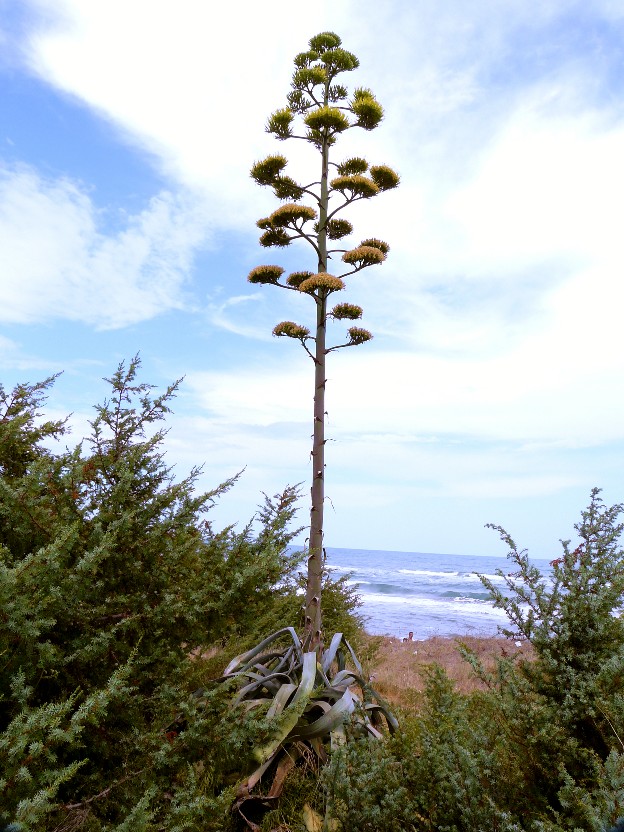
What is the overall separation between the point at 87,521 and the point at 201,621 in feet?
2.74

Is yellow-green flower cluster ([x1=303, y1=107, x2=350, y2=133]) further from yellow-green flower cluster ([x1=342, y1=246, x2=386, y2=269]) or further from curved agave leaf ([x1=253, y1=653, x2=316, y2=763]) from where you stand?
curved agave leaf ([x1=253, y1=653, x2=316, y2=763])

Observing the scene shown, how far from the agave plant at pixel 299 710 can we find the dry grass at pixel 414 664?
0.99 metres

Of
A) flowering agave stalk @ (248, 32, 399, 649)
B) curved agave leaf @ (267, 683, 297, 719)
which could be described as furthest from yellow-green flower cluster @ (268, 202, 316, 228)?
curved agave leaf @ (267, 683, 297, 719)

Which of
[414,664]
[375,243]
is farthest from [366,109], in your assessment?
[414,664]

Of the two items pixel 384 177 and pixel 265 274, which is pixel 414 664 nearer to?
pixel 265 274

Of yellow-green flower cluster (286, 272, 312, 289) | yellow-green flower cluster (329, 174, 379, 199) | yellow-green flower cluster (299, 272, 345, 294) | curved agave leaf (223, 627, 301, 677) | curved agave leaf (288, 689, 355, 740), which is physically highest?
yellow-green flower cluster (329, 174, 379, 199)

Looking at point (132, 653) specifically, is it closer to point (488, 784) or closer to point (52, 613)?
point (52, 613)

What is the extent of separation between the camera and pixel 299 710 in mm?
3836

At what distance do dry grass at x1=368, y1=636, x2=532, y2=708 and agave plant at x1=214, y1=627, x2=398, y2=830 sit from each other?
988mm

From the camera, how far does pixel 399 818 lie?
10.1 feet

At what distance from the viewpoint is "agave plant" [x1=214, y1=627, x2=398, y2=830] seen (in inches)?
154

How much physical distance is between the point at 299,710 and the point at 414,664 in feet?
25.1

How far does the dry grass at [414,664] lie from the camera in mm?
7891

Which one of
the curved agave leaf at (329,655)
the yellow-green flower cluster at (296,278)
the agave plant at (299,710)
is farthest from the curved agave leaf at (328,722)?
the yellow-green flower cluster at (296,278)
